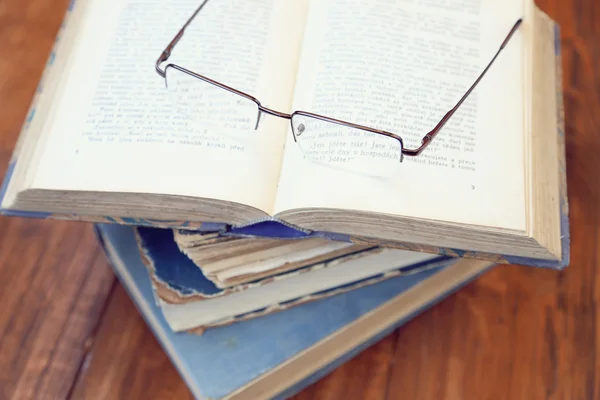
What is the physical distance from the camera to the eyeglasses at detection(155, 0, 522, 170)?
1.58 feet

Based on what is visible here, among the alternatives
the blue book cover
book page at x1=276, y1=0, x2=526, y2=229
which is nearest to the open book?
book page at x1=276, y1=0, x2=526, y2=229

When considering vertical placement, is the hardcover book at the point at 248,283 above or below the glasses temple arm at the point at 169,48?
below

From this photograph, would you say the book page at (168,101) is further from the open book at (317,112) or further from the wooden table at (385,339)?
the wooden table at (385,339)

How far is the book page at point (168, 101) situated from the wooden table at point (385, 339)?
0.20 metres

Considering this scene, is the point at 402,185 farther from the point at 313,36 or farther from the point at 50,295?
the point at 50,295

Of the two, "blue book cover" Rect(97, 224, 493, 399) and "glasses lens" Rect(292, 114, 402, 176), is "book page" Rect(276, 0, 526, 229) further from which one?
"blue book cover" Rect(97, 224, 493, 399)

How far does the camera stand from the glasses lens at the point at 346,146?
18.7 inches

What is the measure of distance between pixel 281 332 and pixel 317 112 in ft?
0.70

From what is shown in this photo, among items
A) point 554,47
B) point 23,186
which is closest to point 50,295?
point 23,186

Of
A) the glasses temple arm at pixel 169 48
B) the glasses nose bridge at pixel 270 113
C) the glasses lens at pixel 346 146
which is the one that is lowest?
the glasses lens at pixel 346 146

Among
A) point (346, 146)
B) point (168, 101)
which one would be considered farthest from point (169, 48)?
point (346, 146)

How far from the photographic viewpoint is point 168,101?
19.9 inches

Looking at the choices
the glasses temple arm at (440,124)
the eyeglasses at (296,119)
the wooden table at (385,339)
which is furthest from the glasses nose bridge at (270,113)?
the wooden table at (385,339)

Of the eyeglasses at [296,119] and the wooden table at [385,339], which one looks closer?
the eyeglasses at [296,119]
